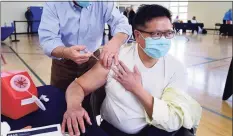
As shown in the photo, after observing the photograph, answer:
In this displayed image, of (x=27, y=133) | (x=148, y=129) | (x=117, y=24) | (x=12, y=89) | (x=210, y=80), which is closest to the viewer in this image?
(x=27, y=133)

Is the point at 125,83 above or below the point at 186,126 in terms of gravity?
above

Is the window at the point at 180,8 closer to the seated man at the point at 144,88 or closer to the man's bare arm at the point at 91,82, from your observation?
the seated man at the point at 144,88

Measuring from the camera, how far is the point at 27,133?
801 mm

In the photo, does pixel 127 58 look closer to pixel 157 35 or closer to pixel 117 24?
pixel 157 35

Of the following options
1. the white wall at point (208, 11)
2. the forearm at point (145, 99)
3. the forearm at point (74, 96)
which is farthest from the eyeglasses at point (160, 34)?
the white wall at point (208, 11)

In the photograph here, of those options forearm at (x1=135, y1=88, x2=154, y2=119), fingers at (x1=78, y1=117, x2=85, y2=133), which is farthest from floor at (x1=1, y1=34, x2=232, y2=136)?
fingers at (x1=78, y1=117, x2=85, y2=133)

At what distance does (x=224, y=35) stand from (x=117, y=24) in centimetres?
1187

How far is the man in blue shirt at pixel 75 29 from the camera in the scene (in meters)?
1.32

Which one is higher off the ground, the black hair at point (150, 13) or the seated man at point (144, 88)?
the black hair at point (150, 13)

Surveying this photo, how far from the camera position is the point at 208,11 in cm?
1493

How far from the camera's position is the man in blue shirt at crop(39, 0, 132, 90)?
4.33 feet

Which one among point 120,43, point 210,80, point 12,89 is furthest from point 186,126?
point 210,80

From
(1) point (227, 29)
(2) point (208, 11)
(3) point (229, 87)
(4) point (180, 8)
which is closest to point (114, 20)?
(3) point (229, 87)

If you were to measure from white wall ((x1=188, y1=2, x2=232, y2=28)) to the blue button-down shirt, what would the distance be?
13.9 metres
